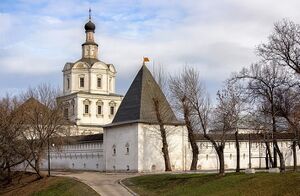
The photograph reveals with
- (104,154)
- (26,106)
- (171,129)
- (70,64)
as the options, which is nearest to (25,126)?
(26,106)

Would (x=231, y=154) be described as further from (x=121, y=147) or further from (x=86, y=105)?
(x=86, y=105)

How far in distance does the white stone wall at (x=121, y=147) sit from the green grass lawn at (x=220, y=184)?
985cm

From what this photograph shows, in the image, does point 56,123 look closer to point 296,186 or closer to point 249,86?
point 249,86

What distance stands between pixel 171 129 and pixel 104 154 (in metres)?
7.39

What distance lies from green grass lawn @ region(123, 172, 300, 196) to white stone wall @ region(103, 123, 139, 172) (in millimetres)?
9850

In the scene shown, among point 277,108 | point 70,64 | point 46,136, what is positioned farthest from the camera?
point 70,64

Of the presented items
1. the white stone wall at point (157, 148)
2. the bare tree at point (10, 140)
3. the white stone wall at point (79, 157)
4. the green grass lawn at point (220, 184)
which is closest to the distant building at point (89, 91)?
the white stone wall at point (79, 157)

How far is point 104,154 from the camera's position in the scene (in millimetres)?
49375

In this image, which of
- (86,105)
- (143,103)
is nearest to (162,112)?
(143,103)

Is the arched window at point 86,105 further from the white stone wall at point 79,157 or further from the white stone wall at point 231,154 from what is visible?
the white stone wall at point 231,154

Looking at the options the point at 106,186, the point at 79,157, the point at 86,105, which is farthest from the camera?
the point at 86,105

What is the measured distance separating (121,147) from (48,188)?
366 inches

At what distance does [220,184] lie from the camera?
26.5 meters

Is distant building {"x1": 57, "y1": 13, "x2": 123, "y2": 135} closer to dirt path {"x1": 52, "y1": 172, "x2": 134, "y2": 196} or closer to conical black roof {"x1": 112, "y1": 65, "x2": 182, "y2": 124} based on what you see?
conical black roof {"x1": 112, "y1": 65, "x2": 182, "y2": 124}
